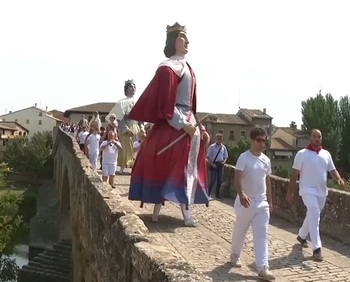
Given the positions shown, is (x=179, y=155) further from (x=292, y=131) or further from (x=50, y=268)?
(x=292, y=131)

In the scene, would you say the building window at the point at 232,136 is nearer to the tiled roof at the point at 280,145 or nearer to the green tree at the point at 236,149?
the tiled roof at the point at 280,145

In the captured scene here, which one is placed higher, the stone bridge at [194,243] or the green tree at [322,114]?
the green tree at [322,114]

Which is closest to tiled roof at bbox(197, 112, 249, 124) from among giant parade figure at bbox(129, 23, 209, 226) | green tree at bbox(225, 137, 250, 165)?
green tree at bbox(225, 137, 250, 165)

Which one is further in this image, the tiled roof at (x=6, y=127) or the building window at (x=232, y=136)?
the tiled roof at (x=6, y=127)

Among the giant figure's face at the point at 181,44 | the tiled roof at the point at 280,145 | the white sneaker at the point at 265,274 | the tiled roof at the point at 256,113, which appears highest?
the tiled roof at the point at 256,113

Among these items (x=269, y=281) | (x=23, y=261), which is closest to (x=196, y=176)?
(x=269, y=281)

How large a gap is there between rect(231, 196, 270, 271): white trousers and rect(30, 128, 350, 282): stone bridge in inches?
9.1

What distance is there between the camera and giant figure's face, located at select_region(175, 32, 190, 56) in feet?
24.4

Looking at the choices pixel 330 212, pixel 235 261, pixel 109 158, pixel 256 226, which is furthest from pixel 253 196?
pixel 109 158

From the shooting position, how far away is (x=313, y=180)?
6.75m

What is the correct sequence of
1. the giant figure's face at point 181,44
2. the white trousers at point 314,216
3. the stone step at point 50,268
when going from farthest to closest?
1. the stone step at point 50,268
2. the giant figure's face at point 181,44
3. the white trousers at point 314,216

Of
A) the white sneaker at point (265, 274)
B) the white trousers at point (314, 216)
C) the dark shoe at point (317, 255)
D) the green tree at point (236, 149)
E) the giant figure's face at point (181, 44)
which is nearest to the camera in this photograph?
the white sneaker at point (265, 274)

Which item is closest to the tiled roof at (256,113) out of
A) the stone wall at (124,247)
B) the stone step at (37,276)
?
the stone step at (37,276)

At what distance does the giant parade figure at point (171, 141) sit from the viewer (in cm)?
706
